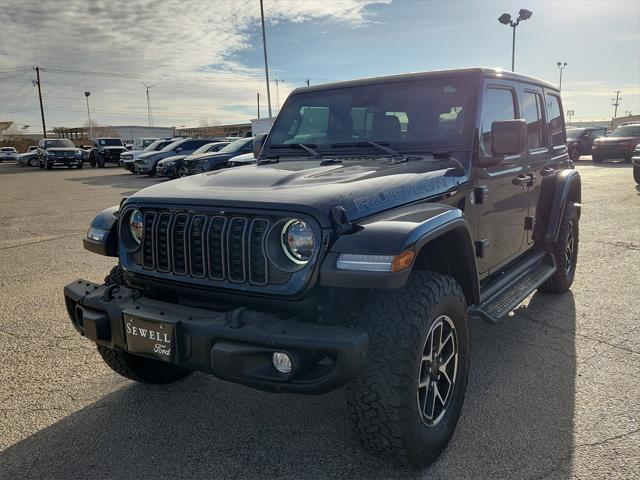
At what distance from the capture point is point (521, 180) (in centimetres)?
411

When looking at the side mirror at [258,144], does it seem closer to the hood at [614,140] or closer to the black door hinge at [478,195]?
the black door hinge at [478,195]

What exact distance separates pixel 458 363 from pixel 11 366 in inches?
121

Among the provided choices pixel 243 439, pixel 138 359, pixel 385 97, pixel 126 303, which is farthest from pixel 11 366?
pixel 385 97

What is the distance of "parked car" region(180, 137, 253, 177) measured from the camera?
16672mm

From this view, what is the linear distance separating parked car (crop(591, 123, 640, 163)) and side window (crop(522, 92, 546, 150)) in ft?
64.5

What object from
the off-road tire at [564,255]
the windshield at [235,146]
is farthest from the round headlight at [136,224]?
the windshield at [235,146]

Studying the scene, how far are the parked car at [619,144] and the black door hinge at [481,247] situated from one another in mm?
21264

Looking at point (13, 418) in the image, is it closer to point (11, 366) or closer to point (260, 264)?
point (11, 366)

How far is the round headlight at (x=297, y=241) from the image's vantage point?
2.36m

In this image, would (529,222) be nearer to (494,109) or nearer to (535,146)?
(535,146)

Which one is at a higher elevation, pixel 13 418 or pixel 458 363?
pixel 458 363

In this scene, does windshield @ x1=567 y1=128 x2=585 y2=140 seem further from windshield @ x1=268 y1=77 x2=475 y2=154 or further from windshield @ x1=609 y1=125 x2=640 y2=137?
windshield @ x1=268 y1=77 x2=475 y2=154

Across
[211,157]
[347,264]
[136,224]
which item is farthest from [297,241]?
[211,157]

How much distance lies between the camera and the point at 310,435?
9.37 feet
